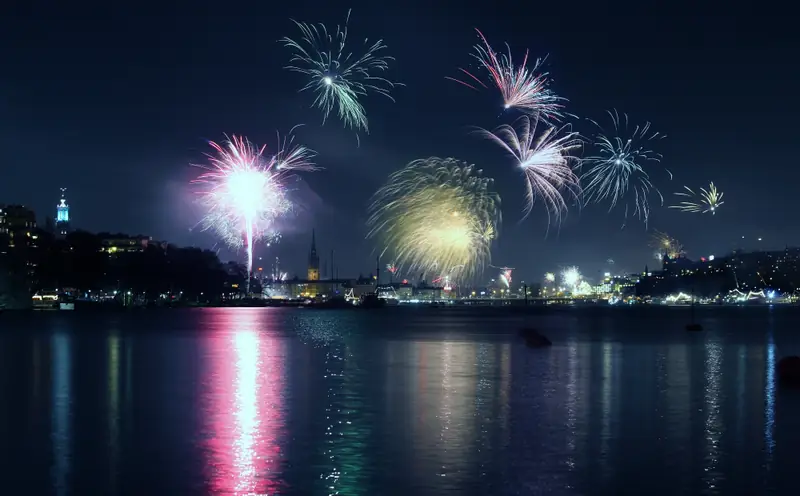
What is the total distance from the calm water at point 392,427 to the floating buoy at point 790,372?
945 mm

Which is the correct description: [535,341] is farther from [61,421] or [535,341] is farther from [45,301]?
[45,301]

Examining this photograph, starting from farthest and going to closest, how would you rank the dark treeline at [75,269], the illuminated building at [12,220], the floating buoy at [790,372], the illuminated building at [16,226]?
the illuminated building at [12,220]
the illuminated building at [16,226]
the dark treeline at [75,269]
the floating buoy at [790,372]

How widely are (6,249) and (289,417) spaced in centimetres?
15126

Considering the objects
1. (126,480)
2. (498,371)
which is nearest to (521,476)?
(126,480)

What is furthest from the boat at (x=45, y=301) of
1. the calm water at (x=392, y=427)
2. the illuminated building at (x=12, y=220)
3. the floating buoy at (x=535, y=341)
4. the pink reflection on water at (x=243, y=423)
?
the pink reflection on water at (x=243, y=423)

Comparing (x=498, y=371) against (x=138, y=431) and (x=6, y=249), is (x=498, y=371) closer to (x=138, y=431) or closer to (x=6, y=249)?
(x=138, y=431)

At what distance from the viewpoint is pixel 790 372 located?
39969 mm

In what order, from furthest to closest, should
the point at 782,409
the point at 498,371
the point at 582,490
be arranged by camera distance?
the point at 498,371 → the point at 782,409 → the point at 582,490

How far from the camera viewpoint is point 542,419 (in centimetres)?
2662

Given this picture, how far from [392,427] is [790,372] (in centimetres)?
2218

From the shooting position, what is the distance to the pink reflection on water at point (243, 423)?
18.0 meters

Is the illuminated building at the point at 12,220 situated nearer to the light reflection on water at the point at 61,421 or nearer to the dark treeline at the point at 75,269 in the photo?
the dark treeline at the point at 75,269

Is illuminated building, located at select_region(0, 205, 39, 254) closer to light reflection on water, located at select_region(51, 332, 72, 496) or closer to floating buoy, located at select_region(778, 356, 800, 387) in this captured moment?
light reflection on water, located at select_region(51, 332, 72, 496)

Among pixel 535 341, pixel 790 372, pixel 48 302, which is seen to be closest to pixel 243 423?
pixel 790 372
